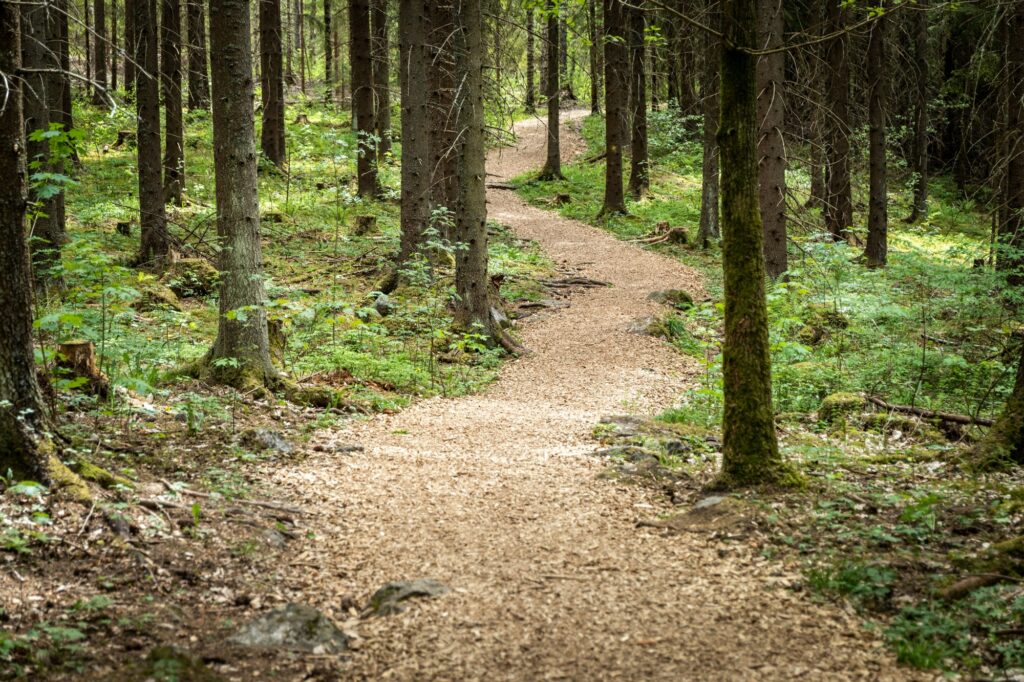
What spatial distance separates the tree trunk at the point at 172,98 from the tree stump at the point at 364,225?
4119mm

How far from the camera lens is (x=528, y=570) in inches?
192

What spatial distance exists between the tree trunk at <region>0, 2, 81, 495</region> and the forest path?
1769mm

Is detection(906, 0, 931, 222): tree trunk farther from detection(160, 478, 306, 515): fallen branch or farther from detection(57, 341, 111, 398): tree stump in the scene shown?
detection(57, 341, 111, 398): tree stump

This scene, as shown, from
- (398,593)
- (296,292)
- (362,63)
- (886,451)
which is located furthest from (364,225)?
(398,593)

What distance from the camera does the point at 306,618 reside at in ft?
13.6

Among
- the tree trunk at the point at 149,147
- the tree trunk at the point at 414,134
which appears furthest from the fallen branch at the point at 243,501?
the tree trunk at the point at 149,147

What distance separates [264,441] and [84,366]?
5.61ft

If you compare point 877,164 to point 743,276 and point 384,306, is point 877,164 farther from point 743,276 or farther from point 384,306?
point 743,276

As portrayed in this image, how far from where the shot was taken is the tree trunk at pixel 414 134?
13.4 metres

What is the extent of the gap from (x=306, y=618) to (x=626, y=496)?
115 inches

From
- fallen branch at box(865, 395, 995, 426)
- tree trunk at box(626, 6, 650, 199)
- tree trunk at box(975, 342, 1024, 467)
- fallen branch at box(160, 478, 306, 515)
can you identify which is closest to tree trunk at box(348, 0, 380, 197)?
tree trunk at box(626, 6, 650, 199)

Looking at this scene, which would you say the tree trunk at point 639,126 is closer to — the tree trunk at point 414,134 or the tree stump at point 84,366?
the tree trunk at point 414,134

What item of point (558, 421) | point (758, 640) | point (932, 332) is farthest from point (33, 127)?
point (932, 332)

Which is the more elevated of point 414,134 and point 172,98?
point 172,98
